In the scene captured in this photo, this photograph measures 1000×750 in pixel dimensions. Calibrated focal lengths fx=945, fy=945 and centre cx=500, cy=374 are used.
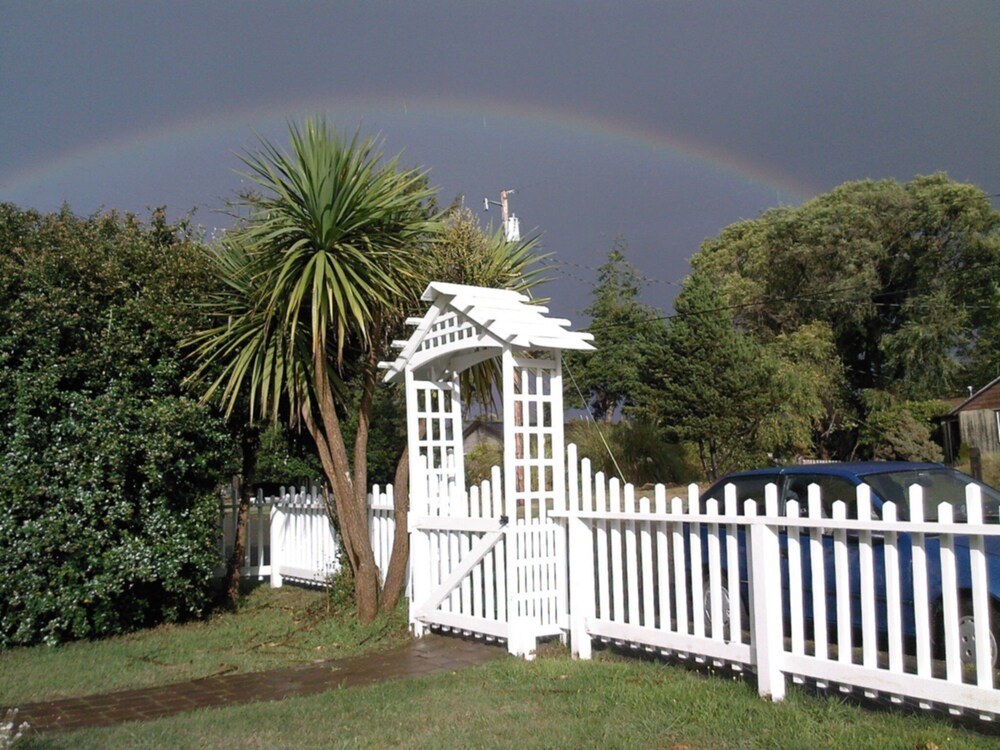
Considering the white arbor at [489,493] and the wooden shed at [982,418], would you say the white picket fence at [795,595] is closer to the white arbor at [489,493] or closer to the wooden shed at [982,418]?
the white arbor at [489,493]

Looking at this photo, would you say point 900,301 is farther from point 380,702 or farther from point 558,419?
point 380,702

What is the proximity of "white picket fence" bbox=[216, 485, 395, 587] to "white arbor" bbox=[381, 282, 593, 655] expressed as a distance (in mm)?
990

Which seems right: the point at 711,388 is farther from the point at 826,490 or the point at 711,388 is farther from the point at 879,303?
the point at 826,490

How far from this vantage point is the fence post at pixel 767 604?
5.70m

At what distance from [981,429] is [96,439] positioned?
32.0 m

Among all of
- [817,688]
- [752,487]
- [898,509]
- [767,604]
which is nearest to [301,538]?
[752,487]

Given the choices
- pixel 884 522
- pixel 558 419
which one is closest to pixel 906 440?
pixel 558 419

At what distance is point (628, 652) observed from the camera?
7.44m

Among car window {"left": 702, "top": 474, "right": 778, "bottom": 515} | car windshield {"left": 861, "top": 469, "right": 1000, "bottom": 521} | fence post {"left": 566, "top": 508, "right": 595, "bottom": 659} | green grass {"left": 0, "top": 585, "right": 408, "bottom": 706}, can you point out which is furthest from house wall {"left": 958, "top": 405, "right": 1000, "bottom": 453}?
fence post {"left": 566, "top": 508, "right": 595, "bottom": 659}

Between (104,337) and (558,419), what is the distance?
448 cm

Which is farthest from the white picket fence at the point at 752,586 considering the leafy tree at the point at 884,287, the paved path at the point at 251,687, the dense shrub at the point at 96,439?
the leafy tree at the point at 884,287

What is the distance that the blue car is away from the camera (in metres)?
5.86

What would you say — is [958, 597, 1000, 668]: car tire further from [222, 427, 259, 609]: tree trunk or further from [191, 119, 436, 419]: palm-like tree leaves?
[222, 427, 259, 609]: tree trunk

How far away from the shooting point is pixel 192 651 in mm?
8523
